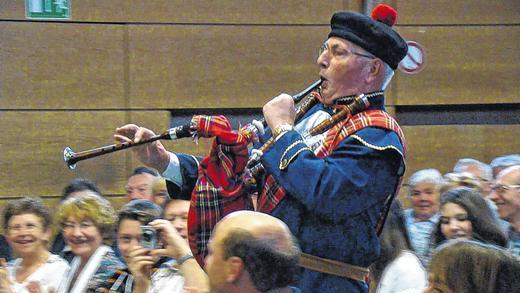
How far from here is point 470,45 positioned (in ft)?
27.4

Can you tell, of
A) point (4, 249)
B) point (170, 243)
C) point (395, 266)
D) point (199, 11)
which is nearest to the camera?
point (170, 243)

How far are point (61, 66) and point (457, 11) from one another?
2.99 meters

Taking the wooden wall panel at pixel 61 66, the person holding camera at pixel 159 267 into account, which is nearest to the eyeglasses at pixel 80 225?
the person holding camera at pixel 159 267

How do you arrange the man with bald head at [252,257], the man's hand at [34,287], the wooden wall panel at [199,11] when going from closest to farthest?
1. the man with bald head at [252,257]
2. the man's hand at [34,287]
3. the wooden wall panel at [199,11]

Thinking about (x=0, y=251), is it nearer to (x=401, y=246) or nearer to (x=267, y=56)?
(x=401, y=246)

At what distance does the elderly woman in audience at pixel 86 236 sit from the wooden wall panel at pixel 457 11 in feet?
12.5

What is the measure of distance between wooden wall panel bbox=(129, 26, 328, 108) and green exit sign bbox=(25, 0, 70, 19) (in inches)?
18.5

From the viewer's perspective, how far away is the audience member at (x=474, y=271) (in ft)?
9.86

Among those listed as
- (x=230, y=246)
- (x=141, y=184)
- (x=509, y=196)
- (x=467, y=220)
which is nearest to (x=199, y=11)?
(x=141, y=184)

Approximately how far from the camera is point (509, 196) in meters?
5.33

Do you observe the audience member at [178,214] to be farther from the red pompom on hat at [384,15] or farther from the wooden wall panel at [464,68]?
the wooden wall panel at [464,68]

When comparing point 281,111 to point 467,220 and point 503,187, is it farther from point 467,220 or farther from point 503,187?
point 503,187

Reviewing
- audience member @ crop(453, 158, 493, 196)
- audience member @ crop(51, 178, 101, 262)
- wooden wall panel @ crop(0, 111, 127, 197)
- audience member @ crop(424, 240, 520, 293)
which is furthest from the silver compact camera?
wooden wall panel @ crop(0, 111, 127, 197)

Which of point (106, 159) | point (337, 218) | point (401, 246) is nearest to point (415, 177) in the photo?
point (401, 246)
